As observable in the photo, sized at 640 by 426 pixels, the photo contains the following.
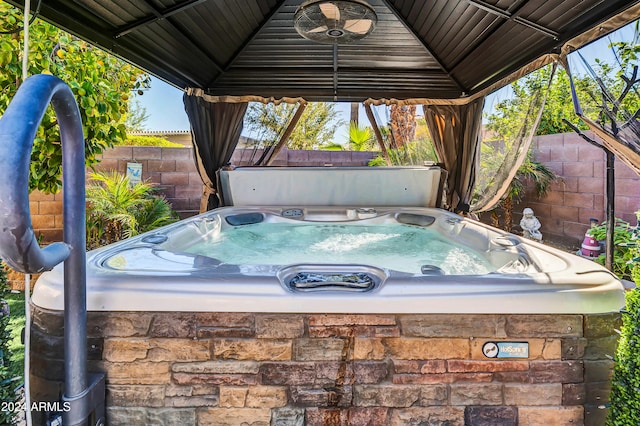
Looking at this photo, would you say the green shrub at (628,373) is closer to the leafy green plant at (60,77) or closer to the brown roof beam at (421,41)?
the brown roof beam at (421,41)

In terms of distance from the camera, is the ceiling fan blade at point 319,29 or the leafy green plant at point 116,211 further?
the leafy green plant at point 116,211

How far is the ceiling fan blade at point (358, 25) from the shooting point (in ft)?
7.06

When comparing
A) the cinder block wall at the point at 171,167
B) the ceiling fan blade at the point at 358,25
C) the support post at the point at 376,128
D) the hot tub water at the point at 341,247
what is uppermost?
the ceiling fan blade at the point at 358,25

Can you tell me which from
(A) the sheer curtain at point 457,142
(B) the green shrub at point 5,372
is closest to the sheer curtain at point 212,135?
(A) the sheer curtain at point 457,142

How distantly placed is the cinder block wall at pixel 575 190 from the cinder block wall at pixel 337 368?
2.84 meters

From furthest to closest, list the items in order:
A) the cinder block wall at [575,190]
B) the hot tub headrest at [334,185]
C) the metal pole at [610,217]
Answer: the hot tub headrest at [334,185], the cinder block wall at [575,190], the metal pole at [610,217]

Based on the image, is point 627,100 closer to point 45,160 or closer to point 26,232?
point 26,232

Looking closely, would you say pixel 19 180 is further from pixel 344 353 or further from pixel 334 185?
pixel 334 185

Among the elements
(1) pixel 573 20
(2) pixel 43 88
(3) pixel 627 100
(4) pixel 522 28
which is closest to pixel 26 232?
(2) pixel 43 88

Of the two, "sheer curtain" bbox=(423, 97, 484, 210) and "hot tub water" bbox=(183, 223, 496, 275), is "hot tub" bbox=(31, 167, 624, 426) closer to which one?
"hot tub water" bbox=(183, 223, 496, 275)

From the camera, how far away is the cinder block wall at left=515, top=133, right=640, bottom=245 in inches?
120

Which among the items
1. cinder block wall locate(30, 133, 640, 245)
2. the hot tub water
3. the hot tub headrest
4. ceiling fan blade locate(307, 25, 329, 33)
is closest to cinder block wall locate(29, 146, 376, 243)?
cinder block wall locate(30, 133, 640, 245)

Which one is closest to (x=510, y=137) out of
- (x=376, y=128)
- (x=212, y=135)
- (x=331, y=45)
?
(x=376, y=128)

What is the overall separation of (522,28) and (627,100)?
2.94 ft
